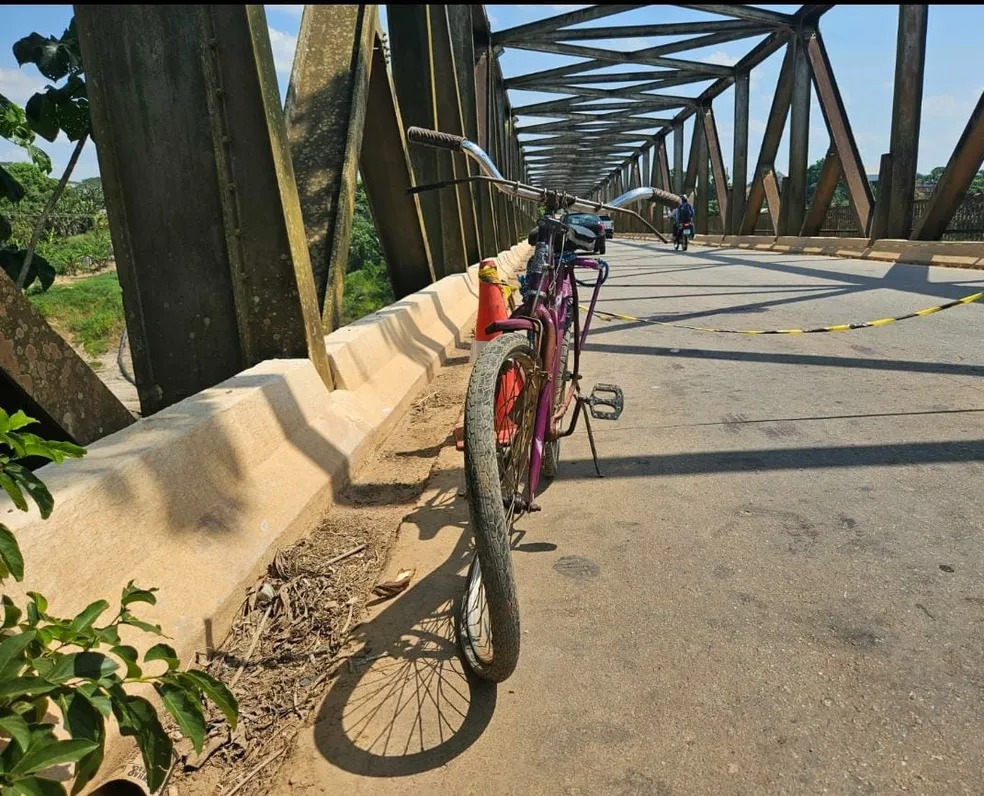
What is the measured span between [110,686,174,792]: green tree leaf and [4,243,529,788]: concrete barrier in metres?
0.43

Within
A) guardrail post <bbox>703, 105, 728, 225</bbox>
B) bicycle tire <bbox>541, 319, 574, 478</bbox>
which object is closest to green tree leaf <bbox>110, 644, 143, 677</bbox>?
bicycle tire <bbox>541, 319, 574, 478</bbox>

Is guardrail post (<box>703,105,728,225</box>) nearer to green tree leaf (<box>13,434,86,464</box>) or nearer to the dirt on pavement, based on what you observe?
the dirt on pavement

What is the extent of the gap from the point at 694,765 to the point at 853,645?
70 centimetres

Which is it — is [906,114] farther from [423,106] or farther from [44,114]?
[44,114]

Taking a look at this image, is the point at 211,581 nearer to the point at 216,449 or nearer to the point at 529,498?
the point at 216,449

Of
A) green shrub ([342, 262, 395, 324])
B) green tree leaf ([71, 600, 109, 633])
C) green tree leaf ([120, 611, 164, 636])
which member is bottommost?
green shrub ([342, 262, 395, 324])

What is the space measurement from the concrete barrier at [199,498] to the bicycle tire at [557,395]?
943 mm

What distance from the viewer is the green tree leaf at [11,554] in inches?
47.2

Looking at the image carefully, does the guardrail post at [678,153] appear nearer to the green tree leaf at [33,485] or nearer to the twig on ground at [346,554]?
the twig on ground at [346,554]

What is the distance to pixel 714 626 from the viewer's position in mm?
2084

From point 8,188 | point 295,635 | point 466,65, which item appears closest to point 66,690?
point 295,635

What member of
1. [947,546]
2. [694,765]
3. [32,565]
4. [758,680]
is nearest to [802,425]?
[947,546]

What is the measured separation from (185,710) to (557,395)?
2018 millimetres

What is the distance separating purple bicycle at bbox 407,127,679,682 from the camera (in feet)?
5.62
